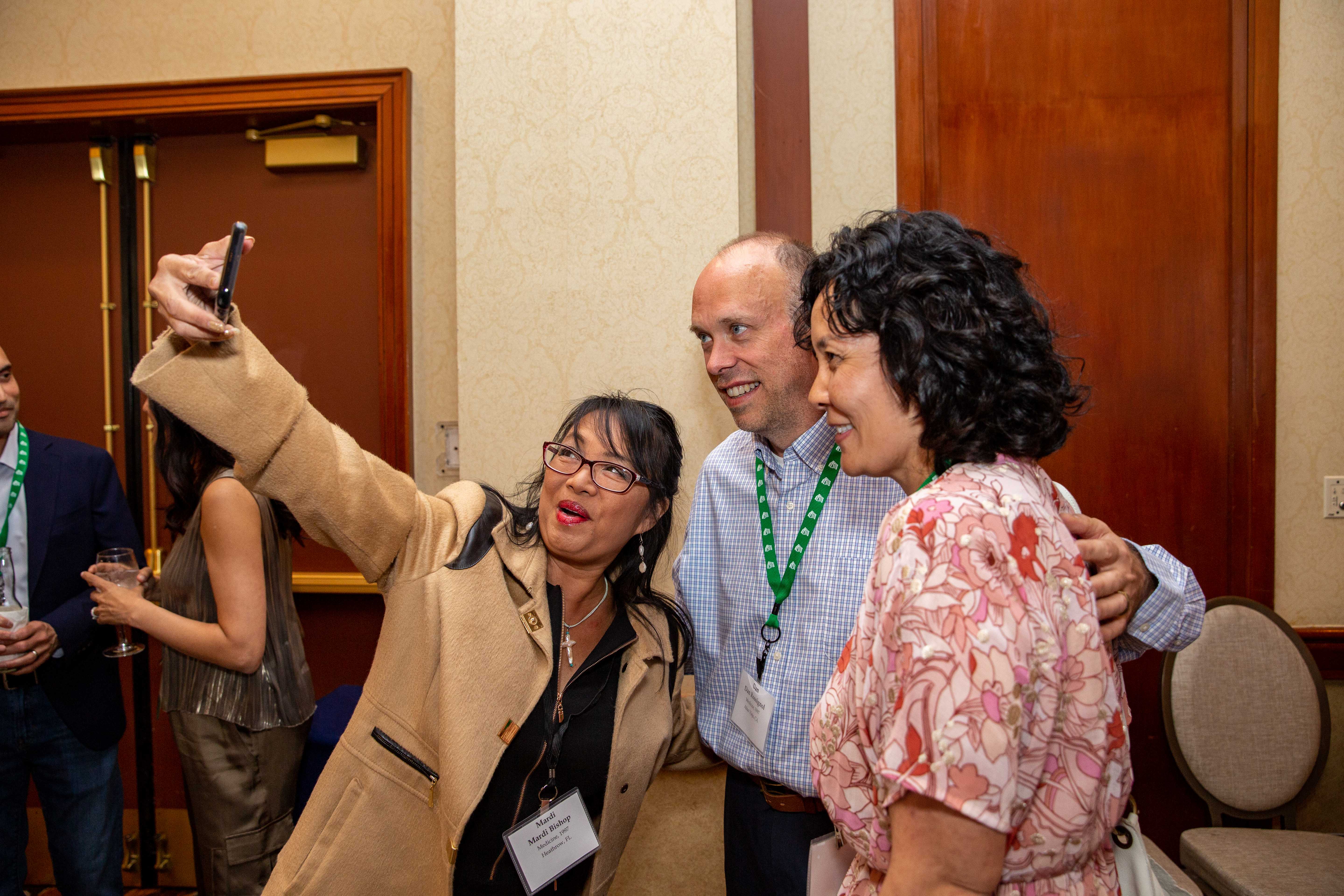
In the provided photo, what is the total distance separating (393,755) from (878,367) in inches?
41.0

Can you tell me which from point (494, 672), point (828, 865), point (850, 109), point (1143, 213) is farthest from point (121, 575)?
point (1143, 213)

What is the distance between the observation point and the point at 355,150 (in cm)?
304

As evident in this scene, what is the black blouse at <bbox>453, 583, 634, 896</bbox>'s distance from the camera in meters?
1.44

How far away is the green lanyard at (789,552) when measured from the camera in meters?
1.50

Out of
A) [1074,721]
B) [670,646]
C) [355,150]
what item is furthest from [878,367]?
[355,150]

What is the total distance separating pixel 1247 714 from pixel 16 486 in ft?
12.1

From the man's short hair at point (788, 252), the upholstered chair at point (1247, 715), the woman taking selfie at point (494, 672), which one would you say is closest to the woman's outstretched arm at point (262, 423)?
the woman taking selfie at point (494, 672)

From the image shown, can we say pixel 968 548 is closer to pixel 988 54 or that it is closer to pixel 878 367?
pixel 878 367

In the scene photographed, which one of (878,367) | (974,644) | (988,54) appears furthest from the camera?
(988,54)

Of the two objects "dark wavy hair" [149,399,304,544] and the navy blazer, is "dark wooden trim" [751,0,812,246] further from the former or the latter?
the navy blazer

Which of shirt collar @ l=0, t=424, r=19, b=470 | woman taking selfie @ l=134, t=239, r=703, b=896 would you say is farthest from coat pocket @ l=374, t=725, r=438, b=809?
shirt collar @ l=0, t=424, r=19, b=470

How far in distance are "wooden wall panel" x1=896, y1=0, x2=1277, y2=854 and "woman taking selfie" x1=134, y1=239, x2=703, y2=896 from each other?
1725 mm

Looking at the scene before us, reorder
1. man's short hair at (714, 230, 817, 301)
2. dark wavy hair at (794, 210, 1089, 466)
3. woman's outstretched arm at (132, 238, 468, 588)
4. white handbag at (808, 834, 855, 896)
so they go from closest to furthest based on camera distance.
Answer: dark wavy hair at (794, 210, 1089, 466) < woman's outstretched arm at (132, 238, 468, 588) < white handbag at (808, 834, 855, 896) < man's short hair at (714, 230, 817, 301)

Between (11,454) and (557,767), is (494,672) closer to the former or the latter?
(557,767)
